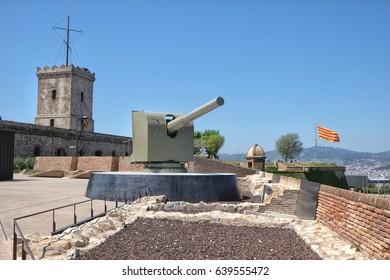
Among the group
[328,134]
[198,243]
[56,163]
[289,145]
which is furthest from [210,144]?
[198,243]

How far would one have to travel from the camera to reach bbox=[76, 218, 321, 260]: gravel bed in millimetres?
6129

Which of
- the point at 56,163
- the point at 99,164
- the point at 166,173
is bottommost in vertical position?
the point at 166,173

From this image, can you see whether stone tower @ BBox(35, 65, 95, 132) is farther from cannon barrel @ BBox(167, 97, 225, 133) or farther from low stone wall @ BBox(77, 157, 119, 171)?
cannon barrel @ BBox(167, 97, 225, 133)

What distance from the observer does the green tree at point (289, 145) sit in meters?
78.8

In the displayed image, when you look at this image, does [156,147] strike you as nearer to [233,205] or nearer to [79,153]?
[233,205]

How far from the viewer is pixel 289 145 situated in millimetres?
78812

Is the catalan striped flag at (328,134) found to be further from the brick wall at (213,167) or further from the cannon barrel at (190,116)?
the cannon barrel at (190,116)

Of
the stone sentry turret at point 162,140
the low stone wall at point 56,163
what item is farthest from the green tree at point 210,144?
the stone sentry turret at point 162,140

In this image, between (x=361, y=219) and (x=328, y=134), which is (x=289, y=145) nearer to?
(x=328, y=134)

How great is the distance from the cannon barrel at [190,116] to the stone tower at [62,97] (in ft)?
119

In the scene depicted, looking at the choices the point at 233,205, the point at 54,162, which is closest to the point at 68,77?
the point at 54,162

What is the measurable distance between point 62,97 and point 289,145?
45.6 metres

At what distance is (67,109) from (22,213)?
42.1m

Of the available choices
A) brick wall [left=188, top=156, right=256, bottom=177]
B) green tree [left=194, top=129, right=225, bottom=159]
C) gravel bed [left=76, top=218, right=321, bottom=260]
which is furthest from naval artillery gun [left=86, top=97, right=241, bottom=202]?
green tree [left=194, top=129, right=225, bottom=159]
